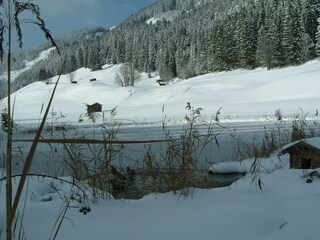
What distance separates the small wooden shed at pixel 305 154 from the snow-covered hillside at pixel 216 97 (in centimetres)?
801

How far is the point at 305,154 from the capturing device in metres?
4.25

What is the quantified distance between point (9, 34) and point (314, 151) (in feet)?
13.2

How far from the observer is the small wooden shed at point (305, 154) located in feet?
13.9

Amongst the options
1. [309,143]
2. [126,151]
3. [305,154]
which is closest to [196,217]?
[305,154]

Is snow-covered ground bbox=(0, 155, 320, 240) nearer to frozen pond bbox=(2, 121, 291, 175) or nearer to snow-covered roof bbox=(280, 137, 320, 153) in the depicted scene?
frozen pond bbox=(2, 121, 291, 175)

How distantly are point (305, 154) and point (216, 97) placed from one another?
1327 inches

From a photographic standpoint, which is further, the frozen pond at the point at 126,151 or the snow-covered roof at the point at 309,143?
the snow-covered roof at the point at 309,143

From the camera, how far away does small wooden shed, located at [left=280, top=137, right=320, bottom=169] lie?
4227mm

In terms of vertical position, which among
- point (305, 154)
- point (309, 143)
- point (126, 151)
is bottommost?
point (126, 151)

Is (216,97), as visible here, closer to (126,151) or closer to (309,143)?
(126,151)

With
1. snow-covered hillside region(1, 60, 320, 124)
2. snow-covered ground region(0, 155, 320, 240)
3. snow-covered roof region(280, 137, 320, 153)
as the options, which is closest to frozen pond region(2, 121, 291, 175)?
snow-covered ground region(0, 155, 320, 240)

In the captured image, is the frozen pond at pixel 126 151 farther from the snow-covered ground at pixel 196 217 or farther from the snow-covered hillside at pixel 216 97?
the snow-covered hillside at pixel 216 97

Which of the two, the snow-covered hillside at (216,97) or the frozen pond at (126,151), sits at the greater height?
the snow-covered hillside at (216,97)

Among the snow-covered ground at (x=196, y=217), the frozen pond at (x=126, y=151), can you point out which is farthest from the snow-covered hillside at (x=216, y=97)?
the snow-covered ground at (x=196, y=217)
